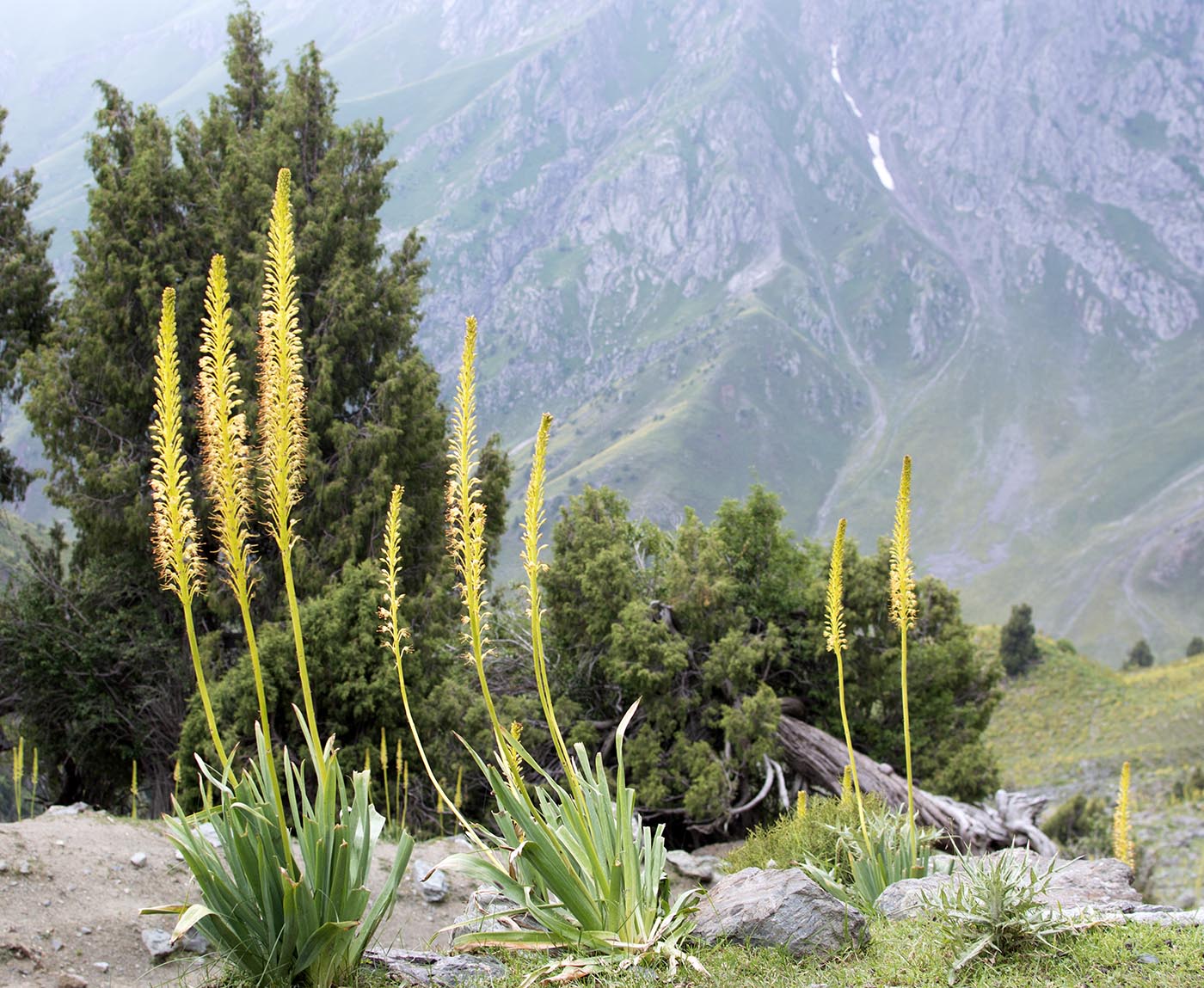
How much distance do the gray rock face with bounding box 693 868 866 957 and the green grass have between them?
0.12m

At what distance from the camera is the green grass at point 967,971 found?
4.92m

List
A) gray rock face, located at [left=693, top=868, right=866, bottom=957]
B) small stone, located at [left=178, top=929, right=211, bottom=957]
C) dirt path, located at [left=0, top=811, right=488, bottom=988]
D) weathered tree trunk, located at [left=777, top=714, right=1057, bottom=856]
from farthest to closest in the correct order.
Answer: weathered tree trunk, located at [left=777, top=714, right=1057, bottom=856] < small stone, located at [left=178, top=929, right=211, bottom=957] < dirt path, located at [left=0, top=811, right=488, bottom=988] < gray rock face, located at [left=693, top=868, right=866, bottom=957]

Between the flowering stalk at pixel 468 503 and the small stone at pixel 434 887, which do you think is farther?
the small stone at pixel 434 887

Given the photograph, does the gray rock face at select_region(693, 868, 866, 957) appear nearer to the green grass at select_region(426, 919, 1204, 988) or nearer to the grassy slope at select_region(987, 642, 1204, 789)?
the green grass at select_region(426, 919, 1204, 988)

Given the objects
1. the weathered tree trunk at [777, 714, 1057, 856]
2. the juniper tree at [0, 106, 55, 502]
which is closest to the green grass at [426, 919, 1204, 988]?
the weathered tree trunk at [777, 714, 1057, 856]

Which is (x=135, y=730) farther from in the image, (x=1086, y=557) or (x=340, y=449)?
(x=1086, y=557)

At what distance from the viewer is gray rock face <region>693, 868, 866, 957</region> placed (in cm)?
580

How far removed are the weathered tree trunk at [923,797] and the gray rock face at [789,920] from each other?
9.28 meters

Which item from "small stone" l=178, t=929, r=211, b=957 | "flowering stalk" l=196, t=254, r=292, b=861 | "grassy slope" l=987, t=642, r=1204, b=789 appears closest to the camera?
"flowering stalk" l=196, t=254, r=292, b=861

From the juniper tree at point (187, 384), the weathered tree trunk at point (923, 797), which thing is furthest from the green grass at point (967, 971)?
the juniper tree at point (187, 384)

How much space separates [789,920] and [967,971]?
1.05 m

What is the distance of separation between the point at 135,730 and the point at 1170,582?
620 feet

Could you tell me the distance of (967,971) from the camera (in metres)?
5.18

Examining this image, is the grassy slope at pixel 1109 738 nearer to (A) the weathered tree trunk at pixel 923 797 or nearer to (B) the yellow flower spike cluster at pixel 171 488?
(A) the weathered tree trunk at pixel 923 797
